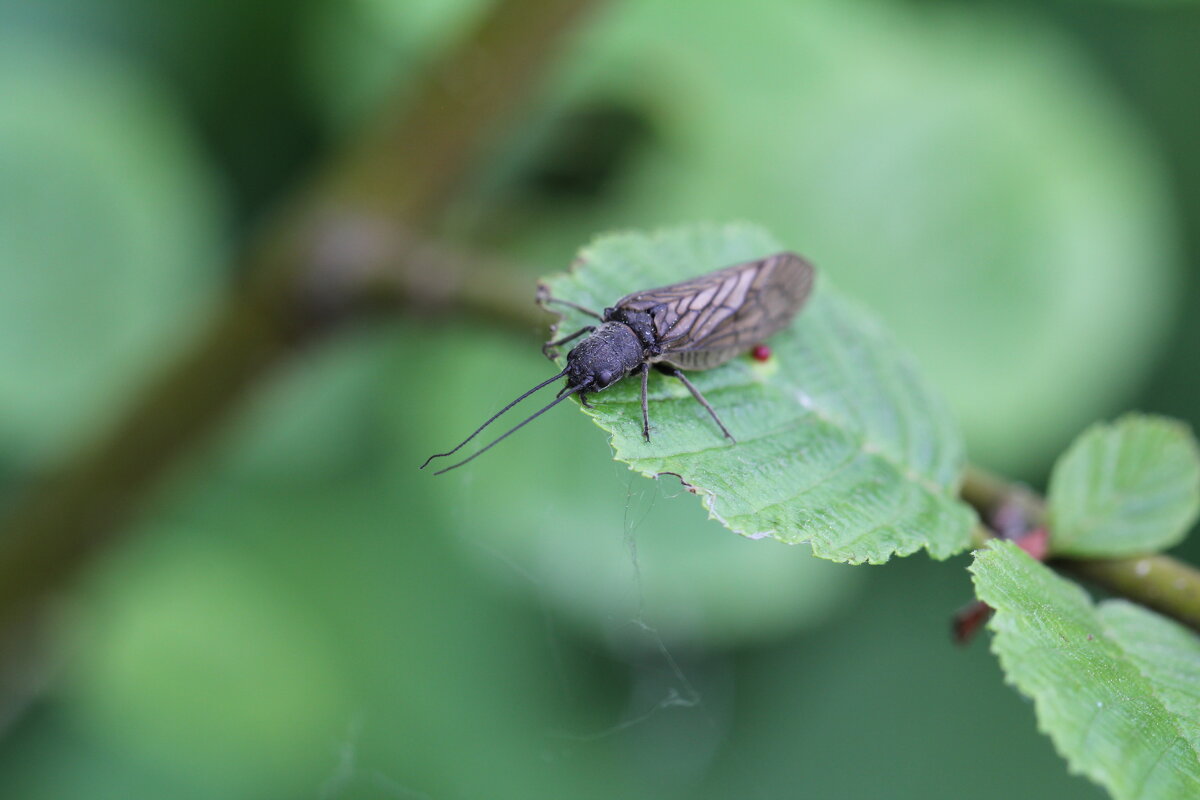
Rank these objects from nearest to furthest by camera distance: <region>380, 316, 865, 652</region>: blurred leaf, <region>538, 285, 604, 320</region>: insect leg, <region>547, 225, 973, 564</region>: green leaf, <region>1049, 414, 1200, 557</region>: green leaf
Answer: <region>547, 225, 973, 564</region>: green leaf
<region>1049, 414, 1200, 557</region>: green leaf
<region>538, 285, 604, 320</region>: insect leg
<region>380, 316, 865, 652</region>: blurred leaf

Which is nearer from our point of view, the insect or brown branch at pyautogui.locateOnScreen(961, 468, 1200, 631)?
brown branch at pyautogui.locateOnScreen(961, 468, 1200, 631)

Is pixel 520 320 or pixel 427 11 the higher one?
pixel 427 11

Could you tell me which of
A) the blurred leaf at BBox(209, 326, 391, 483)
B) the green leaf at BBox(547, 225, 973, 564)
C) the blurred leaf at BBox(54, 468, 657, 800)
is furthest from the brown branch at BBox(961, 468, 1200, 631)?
the blurred leaf at BBox(209, 326, 391, 483)

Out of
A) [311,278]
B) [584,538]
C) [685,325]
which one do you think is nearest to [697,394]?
[685,325]

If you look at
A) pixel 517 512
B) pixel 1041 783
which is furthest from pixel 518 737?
pixel 1041 783

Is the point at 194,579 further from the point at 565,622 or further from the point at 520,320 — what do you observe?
the point at 520,320

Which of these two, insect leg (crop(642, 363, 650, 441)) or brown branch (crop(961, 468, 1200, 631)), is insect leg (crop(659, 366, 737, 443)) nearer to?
insect leg (crop(642, 363, 650, 441))

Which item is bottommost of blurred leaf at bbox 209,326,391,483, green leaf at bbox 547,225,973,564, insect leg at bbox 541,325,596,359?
green leaf at bbox 547,225,973,564
